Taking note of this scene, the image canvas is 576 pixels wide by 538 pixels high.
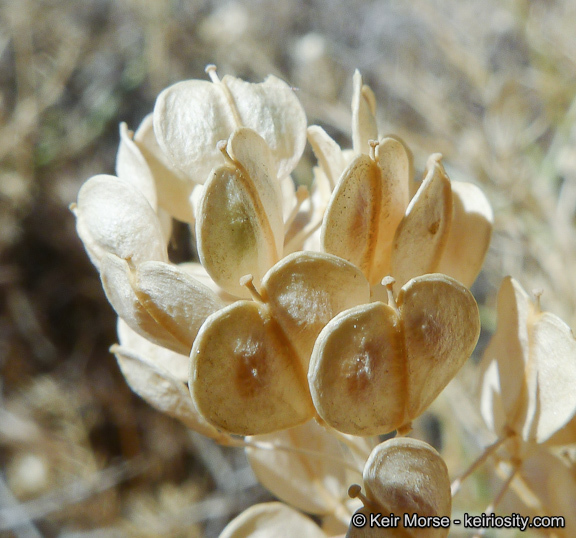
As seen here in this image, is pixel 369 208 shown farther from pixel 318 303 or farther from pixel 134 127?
pixel 134 127

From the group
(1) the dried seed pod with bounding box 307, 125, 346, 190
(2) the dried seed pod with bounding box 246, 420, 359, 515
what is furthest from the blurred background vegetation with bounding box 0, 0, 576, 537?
(1) the dried seed pod with bounding box 307, 125, 346, 190

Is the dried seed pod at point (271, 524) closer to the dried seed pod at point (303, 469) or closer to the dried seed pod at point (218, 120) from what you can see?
the dried seed pod at point (303, 469)

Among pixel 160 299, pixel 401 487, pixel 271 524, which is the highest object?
pixel 160 299

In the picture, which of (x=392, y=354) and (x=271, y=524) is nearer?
(x=392, y=354)

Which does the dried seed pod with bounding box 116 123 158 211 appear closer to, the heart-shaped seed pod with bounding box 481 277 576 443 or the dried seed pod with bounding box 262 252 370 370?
the dried seed pod with bounding box 262 252 370 370

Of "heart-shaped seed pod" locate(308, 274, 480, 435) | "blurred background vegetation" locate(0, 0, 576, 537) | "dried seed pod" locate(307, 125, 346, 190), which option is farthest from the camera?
"blurred background vegetation" locate(0, 0, 576, 537)

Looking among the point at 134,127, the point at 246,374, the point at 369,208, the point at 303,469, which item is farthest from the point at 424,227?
the point at 134,127
